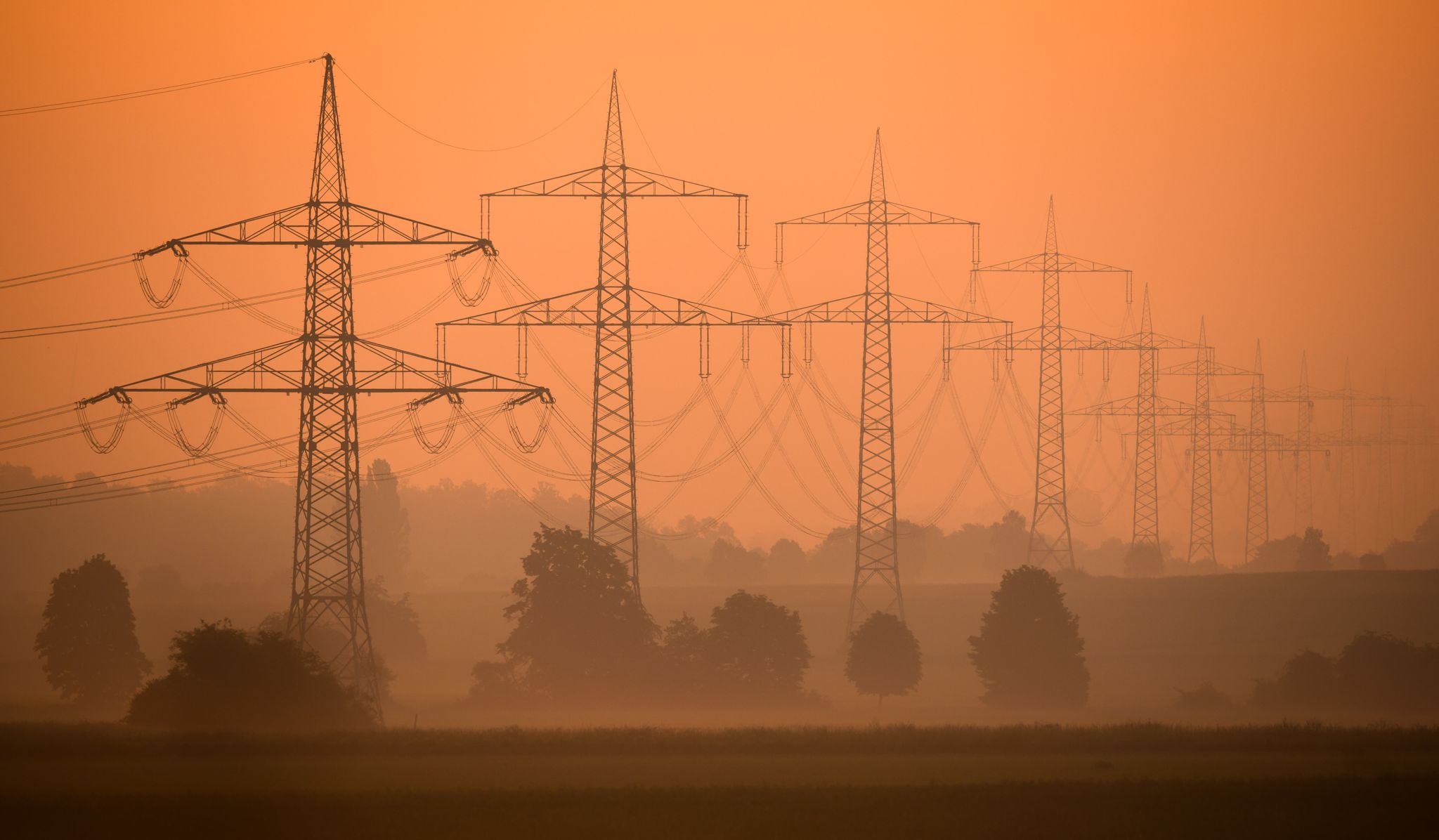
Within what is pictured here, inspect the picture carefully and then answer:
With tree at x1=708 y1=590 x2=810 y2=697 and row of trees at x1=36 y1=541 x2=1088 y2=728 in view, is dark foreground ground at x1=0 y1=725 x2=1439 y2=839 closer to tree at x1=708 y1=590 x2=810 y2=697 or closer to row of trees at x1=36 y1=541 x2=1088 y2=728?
row of trees at x1=36 y1=541 x2=1088 y2=728

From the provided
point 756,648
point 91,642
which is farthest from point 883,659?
point 91,642

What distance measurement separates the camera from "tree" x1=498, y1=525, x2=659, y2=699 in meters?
84.1

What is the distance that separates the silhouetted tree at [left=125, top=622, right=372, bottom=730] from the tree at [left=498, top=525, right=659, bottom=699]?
21121 millimetres

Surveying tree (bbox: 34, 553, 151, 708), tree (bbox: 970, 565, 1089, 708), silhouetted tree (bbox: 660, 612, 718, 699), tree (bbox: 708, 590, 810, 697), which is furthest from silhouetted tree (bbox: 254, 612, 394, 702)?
tree (bbox: 970, 565, 1089, 708)

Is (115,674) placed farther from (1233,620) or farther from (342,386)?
(1233,620)

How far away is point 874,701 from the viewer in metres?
97.6

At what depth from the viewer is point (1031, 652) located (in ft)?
322

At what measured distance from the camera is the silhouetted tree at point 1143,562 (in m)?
178

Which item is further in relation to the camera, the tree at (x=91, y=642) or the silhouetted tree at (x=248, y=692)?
the tree at (x=91, y=642)

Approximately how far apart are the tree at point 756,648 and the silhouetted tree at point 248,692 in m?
29.1

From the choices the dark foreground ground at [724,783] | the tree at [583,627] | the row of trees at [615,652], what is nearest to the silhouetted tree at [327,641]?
the row of trees at [615,652]

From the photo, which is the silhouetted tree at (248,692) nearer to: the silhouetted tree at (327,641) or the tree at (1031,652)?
the silhouetted tree at (327,641)

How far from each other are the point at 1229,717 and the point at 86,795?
64.6 m

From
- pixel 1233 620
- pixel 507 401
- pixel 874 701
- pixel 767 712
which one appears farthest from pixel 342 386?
pixel 1233 620
